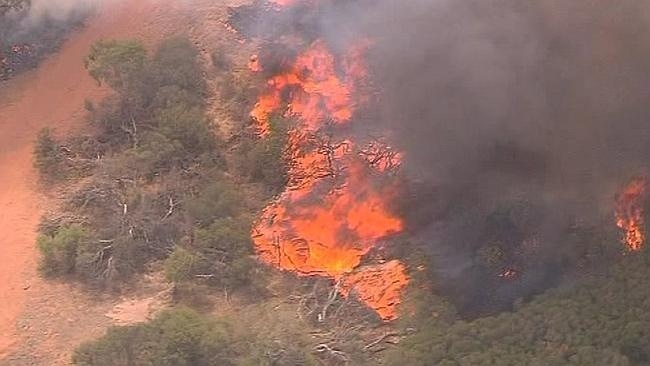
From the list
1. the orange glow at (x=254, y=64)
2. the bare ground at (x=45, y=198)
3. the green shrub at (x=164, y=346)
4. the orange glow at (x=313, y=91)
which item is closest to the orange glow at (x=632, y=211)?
the orange glow at (x=313, y=91)

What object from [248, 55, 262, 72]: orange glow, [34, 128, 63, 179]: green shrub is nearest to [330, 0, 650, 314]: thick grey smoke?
[248, 55, 262, 72]: orange glow

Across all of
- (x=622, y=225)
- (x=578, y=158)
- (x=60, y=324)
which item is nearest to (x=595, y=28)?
(x=578, y=158)

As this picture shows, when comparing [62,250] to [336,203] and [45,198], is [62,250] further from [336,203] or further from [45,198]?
[336,203]

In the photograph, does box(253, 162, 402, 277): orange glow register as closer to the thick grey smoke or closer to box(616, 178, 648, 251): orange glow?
the thick grey smoke

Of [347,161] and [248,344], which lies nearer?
[248,344]

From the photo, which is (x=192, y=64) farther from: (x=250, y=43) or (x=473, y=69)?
(x=473, y=69)

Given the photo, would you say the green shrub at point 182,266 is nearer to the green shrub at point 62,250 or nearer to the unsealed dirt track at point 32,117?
the green shrub at point 62,250
